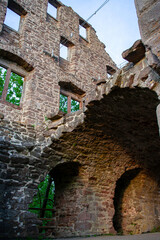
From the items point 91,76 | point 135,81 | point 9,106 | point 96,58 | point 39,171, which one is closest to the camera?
point 135,81

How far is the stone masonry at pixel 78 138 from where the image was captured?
4.04m

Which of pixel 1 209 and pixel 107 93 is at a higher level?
pixel 107 93

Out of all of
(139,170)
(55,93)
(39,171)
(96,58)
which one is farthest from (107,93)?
(96,58)

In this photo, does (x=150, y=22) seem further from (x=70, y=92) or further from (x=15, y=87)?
(x=15, y=87)

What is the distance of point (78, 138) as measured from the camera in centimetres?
543

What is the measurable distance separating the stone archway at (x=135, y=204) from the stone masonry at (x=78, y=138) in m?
0.03

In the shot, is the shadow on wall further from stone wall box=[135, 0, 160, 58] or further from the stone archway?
the stone archway

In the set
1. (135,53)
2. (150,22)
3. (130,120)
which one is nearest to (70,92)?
(130,120)

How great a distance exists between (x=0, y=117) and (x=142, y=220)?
18.5 feet

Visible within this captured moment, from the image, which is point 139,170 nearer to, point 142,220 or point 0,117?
point 142,220

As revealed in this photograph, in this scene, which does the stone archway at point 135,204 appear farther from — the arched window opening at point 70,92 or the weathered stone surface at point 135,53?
the weathered stone surface at point 135,53

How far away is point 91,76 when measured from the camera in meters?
10.7

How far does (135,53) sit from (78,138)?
2669 mm

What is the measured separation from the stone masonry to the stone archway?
0.03 m
